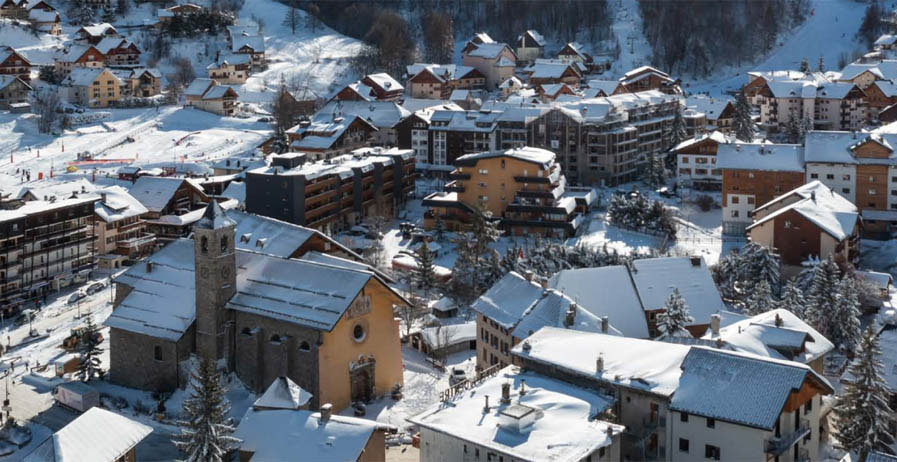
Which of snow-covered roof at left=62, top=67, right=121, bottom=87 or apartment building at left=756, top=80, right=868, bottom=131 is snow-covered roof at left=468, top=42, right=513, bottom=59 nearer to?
apartment building at left=756, top=80, right=868, bottom=131

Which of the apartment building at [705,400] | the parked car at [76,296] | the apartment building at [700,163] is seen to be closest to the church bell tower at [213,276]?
the apartment building at [705,400]

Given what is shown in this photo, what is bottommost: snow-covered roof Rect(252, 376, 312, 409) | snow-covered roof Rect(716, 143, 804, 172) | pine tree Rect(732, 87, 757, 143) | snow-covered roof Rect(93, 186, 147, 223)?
snow-covered roof Rect(252, 376, 312, 409)

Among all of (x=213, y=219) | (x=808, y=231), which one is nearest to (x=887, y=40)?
(x=808, y=231)

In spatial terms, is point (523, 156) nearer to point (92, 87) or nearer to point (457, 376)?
point (457, 376)

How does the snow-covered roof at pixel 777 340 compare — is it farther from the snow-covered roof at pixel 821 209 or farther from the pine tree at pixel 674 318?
the snow-covered roof at pixel 821 209

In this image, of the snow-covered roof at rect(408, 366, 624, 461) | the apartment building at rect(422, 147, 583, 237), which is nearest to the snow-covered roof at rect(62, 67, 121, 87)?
the apartment building at rect(422, 147, 583, 237)
